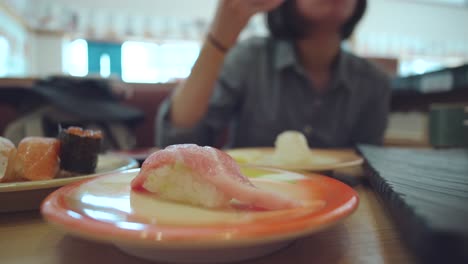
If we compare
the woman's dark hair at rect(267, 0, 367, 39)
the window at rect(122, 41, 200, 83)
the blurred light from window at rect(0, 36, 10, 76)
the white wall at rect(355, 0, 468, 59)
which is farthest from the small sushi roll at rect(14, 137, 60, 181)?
the white wall at rect(355, 0, 468, 59)

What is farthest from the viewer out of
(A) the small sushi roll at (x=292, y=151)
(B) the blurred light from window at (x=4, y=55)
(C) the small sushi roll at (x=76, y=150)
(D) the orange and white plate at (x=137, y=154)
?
(B) the blurred light from window at (x=4, y=55)

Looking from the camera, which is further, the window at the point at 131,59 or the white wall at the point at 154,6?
the window at the point at 131,59

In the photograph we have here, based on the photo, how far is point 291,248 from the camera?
1.06 ft

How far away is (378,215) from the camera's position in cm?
43

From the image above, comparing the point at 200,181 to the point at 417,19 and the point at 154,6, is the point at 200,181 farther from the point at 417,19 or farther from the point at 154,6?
the point at 417,19

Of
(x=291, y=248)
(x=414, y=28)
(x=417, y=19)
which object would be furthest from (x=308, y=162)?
(x=417, y=19)

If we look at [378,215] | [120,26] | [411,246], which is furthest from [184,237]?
[120,26]

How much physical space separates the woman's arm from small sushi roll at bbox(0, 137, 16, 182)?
2.19ft

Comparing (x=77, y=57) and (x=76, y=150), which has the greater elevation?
(x=77, y=57)

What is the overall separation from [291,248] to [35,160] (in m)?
0.36

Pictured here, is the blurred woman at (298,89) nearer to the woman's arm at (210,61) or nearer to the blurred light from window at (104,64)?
the woman's arm at (210,61)

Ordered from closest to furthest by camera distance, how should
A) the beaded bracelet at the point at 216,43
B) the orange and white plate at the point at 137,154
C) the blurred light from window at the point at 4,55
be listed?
the orange and white plate at the point at 137,154 < the beaded bracelet at the point at 216,43 < the blurred light from window at the point at 4,55

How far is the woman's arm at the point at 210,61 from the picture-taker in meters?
0.95

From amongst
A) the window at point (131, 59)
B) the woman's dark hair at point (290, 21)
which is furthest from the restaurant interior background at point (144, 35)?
the woman's dark hair at point (290, 21)
